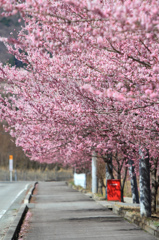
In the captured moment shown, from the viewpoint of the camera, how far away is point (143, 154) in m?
14.6

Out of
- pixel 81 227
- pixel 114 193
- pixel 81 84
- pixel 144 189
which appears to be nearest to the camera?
pixel 81 84

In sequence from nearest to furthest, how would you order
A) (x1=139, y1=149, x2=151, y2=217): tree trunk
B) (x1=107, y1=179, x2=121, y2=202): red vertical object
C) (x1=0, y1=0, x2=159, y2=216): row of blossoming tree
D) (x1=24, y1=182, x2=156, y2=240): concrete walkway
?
1. (x1=0, y1=0, x2=159, y2=216): row of blossoming tree
2. (x1=24, y1=182, x2=156, y2=240): concrete walkway
3. (x1=139, y1=149, x2=151, y2=217): tree trunk
4. (x1=107, y1=179, x2=121, y2=202): red vertical object

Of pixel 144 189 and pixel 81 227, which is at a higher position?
pixel 144 189

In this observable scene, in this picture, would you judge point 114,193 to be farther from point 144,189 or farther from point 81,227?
point 81,227

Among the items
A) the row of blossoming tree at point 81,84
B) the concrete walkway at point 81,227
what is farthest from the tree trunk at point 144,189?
the concrete walkway at point 81,227

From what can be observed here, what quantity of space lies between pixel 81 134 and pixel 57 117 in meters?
1.59

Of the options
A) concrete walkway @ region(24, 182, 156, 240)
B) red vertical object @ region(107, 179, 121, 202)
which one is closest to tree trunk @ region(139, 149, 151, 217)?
concrete walkway @ region(24, 182, 156, 240)

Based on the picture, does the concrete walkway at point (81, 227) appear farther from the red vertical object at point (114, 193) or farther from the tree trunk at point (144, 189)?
the red vertical object at point (114, 193)

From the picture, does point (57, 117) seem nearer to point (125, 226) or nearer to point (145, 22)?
point (125, 226)

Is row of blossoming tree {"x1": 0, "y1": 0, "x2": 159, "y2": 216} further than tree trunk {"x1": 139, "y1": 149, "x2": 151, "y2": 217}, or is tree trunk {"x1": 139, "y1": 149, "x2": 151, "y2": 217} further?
tree trunk {"x1": 139, "y1": 149, "x2": 151, "y2": 217}

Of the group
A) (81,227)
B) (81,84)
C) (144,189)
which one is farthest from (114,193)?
(81,84)

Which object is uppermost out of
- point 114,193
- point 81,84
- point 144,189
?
point 81,84

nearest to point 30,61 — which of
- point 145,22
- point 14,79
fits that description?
point 14,79

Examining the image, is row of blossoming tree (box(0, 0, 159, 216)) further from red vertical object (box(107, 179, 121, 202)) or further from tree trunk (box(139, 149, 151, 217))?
red vertical object (box(107, 179, 121, 202))
